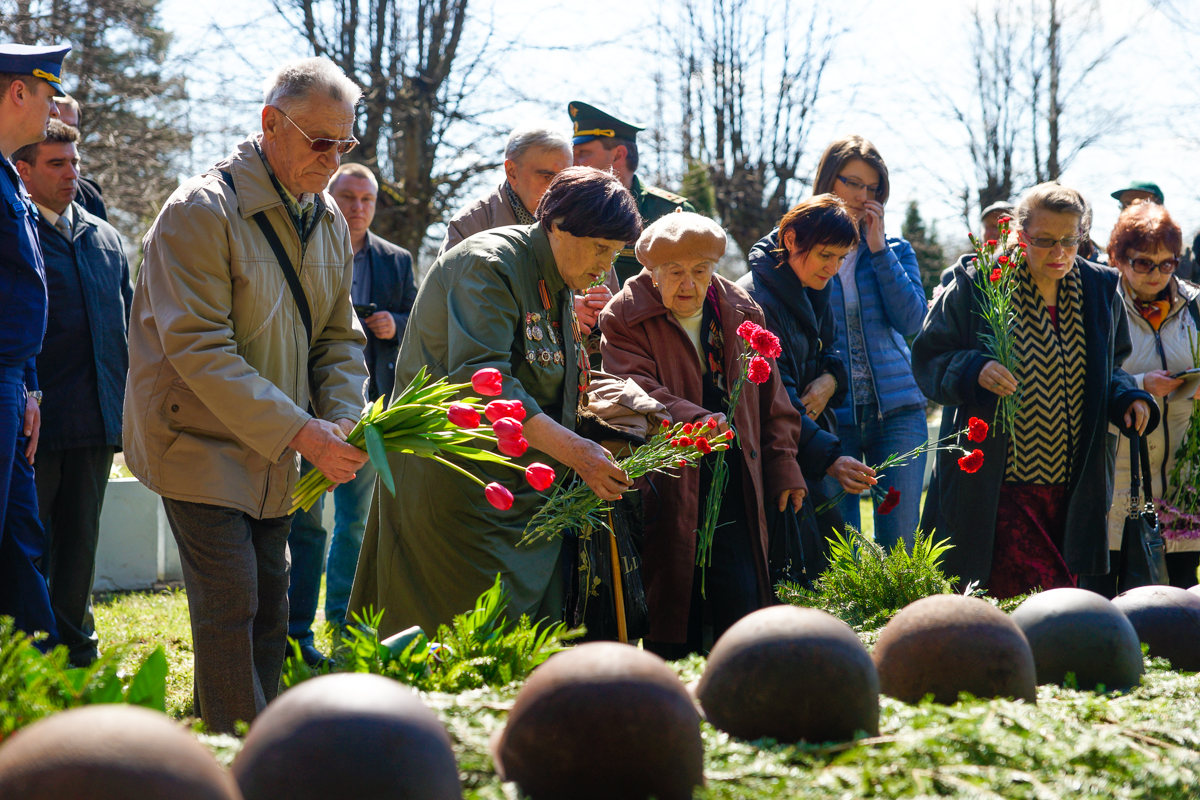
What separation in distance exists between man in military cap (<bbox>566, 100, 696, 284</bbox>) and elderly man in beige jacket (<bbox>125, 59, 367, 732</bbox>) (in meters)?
2.00

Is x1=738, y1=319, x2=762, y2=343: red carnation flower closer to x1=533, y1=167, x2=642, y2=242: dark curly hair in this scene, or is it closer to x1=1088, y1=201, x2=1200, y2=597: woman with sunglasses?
x1=533, y1=167, x2=642, y2=242: dark curly hair

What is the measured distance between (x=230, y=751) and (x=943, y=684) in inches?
51.7

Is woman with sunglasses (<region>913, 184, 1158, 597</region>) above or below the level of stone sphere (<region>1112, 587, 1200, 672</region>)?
above

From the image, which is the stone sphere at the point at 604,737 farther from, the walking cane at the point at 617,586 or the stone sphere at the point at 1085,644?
the walking cane at the point at 617,586

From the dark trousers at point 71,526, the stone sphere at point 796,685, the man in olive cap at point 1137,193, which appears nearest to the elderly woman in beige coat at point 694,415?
the stone sphere at point 796,685

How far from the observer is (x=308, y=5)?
11.6 meters

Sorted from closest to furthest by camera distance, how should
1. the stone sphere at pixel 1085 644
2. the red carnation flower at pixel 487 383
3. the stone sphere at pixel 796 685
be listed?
1. the stone sphere at pixel 796 685
2. the red carnation flower at pixel 487 383
3. the stone sphere at pixel 1085 644

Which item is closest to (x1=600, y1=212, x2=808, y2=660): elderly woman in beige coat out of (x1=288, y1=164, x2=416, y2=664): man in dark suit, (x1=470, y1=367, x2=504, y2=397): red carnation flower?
(x1=470, y1=367, x2=504, y2=397): red carnation flower

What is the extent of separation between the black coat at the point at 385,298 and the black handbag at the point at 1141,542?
3520mm

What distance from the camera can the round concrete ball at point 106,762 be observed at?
3.84 feet

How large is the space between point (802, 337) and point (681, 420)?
99 cm

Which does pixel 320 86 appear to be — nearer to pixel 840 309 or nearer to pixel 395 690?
pixel 395 690

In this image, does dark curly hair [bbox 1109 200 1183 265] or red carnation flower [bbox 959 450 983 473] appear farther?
dark curly hair [bbox 1109 200 1183 265]

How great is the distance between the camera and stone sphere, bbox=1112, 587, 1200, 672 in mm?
2695
